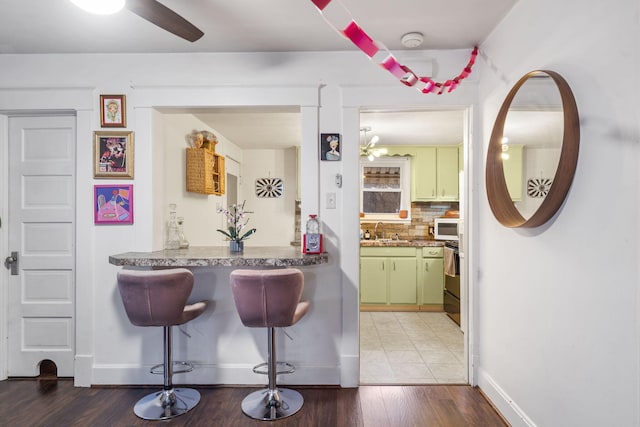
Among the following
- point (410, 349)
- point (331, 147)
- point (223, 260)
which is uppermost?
point (331, 147)

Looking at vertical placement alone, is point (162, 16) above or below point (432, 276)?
above

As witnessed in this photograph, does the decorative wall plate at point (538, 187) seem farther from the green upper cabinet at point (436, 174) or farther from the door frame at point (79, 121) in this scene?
the green upper cabinet at point (436, 174)

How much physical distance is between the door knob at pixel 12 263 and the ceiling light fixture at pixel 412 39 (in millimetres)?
3170

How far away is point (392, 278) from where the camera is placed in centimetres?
449

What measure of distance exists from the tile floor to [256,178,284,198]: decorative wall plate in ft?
7.71

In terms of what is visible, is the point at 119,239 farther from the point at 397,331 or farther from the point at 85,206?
the point at 397,331

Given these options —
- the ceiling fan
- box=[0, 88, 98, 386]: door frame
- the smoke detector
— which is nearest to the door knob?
box=[0, 88, 98, 386]: door frame

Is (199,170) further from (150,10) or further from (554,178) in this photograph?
(554,178)

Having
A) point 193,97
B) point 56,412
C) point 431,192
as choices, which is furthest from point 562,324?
A: point 431,192

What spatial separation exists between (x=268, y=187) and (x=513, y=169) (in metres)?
4.15

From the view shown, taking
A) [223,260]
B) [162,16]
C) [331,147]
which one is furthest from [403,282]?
[162,16]

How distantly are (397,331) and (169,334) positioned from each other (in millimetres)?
2386

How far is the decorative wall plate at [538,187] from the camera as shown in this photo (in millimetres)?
1547

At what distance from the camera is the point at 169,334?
85.0 inches
